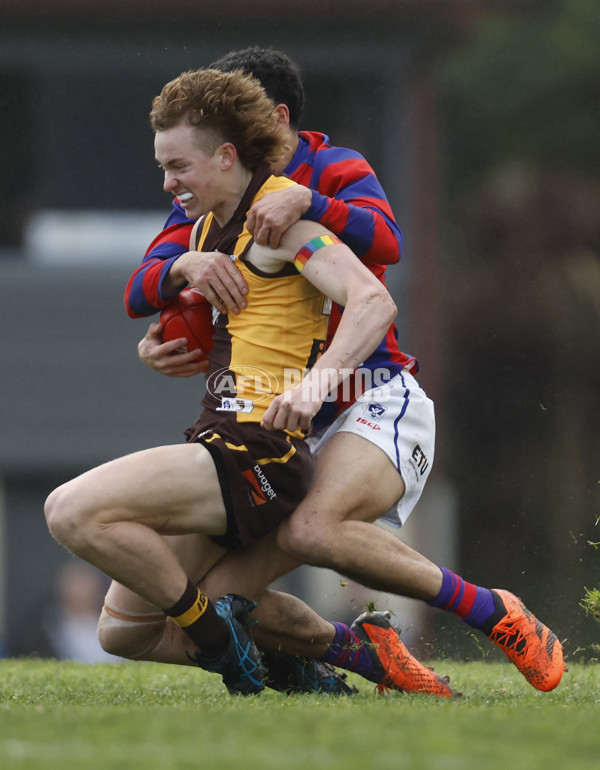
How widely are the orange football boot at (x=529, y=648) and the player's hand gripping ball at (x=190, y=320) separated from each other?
1.17 m

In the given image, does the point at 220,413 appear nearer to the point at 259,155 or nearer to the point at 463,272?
the point at 259,155

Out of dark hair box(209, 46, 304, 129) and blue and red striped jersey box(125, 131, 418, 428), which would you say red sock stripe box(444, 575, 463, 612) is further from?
dark hair box(209, 46, 304, 129)

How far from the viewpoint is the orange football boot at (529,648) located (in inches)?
145

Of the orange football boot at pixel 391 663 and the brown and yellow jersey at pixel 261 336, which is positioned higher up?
the brown and yellow jersey at pixel 261 336

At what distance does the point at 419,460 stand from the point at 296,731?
4.88 ft

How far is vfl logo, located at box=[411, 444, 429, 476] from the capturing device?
393 centimetres

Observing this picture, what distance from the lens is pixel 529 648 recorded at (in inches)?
145

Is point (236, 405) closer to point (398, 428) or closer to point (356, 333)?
point (356, 333)

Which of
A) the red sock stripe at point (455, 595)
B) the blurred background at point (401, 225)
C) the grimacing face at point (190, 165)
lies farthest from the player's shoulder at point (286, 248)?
the blurred background at point (401, 225)

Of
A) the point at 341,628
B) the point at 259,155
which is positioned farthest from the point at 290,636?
the point at 259,155

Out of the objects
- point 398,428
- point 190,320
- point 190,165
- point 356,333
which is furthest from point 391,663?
point 190,165

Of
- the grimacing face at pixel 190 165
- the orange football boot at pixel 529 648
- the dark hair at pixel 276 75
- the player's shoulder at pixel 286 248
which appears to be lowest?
the orange football boot at pixel 529 648

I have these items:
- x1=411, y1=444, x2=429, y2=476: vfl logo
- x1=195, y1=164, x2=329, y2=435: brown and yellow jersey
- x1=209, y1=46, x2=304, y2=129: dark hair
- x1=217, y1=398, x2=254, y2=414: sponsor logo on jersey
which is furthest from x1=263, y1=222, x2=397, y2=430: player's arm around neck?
x1=209, y1=46, x2=304, y2=129: dark hair

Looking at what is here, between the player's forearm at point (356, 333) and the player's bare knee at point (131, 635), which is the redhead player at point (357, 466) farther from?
the player's forearm at point (356, 333)
